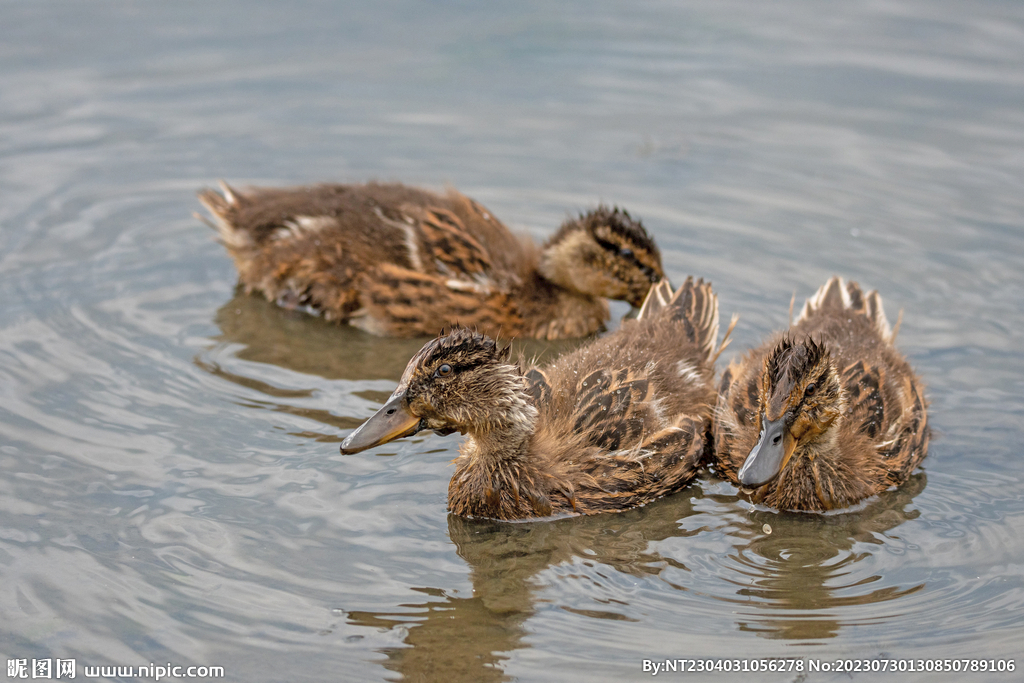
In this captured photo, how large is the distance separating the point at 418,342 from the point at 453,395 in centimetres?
228

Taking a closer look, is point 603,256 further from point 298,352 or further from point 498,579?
point 498,579

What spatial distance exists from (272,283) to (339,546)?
3033mm

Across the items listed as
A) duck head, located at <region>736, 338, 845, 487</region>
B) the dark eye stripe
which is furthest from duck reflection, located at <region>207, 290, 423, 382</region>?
duck head, located at <region>736, 338, 845, 487</region>

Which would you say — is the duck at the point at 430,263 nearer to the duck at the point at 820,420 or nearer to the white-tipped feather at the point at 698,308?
the white-tipped feather at the point at 698,308

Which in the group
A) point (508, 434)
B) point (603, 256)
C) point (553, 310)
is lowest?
point (508, 434)

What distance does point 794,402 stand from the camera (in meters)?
5.90

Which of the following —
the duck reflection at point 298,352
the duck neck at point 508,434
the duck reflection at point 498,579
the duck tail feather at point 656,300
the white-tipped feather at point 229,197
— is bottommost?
the duck reflection at point 498,579

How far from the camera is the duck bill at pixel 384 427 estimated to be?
563 centimetres

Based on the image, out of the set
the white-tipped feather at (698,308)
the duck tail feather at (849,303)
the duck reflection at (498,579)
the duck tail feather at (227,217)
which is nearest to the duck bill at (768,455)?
the duck reflection at (498,579)

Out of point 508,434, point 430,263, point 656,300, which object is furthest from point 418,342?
point 508,434

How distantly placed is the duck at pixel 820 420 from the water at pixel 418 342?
0.15 metres

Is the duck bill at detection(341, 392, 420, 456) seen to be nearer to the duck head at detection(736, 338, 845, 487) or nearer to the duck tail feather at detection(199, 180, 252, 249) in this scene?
the duck head at detection(736, 338, 845, 487)

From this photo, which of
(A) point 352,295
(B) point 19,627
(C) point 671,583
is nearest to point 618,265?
(A) point 352,295

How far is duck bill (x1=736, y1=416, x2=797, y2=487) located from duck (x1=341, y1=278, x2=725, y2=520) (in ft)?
1.86
